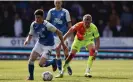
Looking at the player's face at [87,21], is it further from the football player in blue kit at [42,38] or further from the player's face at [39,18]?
the player's face at [39,18]

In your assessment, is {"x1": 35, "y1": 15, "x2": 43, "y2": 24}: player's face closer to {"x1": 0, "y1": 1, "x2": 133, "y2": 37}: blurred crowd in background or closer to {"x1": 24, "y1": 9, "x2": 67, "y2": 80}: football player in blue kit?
{"x1": 24, "y1": 9, "x2": 67, "y2": 80}: football player in blue kit

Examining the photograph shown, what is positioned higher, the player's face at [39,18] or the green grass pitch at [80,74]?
the player's face at [39,18]

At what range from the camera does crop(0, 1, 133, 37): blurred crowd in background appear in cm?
3147

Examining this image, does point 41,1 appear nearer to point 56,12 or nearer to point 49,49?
point 56,12

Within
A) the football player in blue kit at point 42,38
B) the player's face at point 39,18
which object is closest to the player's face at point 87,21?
the football player in blue kit at point 42,38

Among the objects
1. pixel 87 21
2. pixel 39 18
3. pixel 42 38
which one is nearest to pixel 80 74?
pixel 87 21

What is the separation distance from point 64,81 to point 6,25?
16947 mm

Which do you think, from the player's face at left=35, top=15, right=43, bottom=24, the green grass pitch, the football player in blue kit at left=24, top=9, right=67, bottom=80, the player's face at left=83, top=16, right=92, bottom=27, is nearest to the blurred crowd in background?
the green grass pitch

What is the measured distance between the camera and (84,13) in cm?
3147

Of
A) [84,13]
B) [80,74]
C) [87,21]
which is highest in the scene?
[84,13]

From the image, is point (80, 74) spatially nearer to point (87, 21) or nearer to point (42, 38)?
point (87, 21)

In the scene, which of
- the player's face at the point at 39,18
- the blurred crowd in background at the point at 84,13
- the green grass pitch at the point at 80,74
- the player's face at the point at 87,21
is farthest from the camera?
the blurred crowd in background at the point at 84,13

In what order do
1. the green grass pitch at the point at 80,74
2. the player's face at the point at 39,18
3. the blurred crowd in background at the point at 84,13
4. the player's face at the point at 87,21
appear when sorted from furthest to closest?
the blurred crowd in background at the point at 84,13, the player's face at the point at 87,21, the green grass pitch at the point at 80,74, the player's face at the point at 39,18

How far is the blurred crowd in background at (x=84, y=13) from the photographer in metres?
31.5
